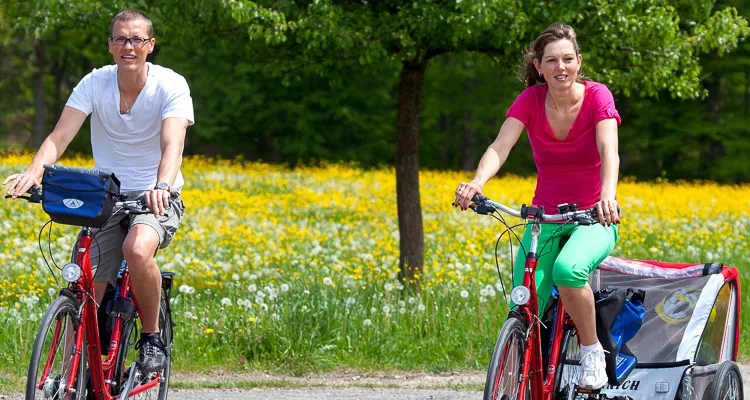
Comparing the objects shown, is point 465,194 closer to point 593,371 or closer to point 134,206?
point 593,371

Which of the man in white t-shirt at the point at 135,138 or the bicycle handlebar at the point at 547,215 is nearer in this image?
the bicycle handlebar at the point at 547,215

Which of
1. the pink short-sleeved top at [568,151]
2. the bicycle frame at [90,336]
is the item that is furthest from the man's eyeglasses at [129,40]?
the pink short-sleeved top at [568,151]

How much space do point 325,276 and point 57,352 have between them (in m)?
4.29

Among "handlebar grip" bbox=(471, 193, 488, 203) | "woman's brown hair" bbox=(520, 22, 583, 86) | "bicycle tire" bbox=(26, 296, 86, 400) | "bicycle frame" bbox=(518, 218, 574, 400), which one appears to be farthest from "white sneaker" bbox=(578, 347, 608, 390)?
"bicycle tire" bbox=(26, 296, 86, 400)

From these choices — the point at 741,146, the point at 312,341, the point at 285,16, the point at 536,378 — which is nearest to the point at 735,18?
the point at 285,16

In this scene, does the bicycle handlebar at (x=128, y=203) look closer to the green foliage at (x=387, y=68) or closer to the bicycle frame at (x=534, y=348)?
the bicycle frame at (x=534, y=348)

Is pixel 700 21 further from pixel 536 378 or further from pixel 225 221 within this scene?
pixel 225 221

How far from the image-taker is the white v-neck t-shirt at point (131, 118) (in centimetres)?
453

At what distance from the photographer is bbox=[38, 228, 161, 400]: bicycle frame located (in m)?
4.21

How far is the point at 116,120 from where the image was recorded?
453 centimetres

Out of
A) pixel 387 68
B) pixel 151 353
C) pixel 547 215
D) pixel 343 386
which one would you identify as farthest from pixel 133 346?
pixel 387 68

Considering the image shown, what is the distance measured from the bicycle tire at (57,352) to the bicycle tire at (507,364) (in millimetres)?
1707

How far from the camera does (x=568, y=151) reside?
4.47 meters

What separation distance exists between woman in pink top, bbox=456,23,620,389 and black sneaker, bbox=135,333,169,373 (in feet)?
5.58
